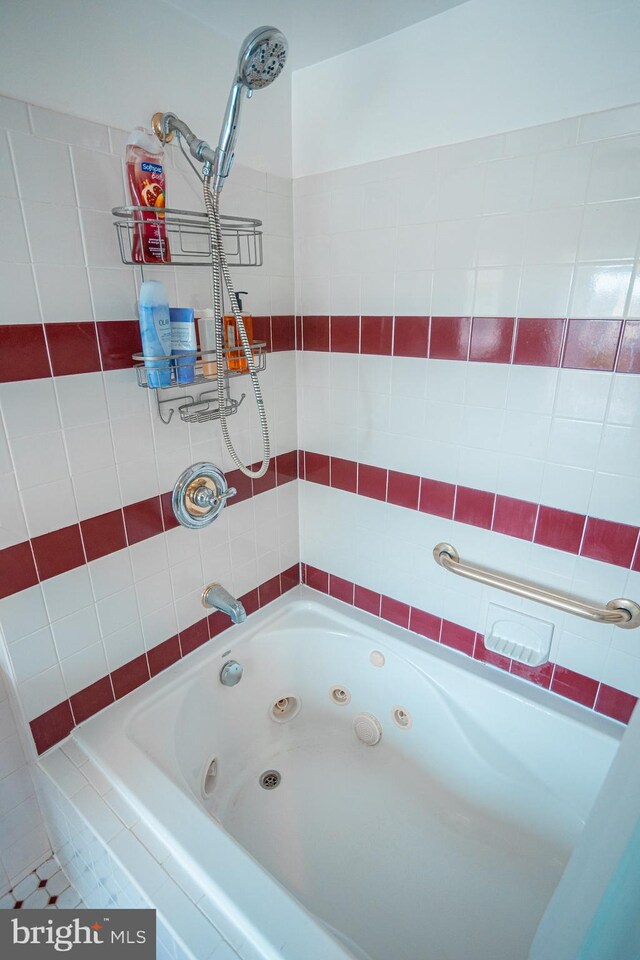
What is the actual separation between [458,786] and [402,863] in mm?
265

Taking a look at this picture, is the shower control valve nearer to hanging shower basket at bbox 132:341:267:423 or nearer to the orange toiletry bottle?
hanging shower basket at bbox 132:341:267:423

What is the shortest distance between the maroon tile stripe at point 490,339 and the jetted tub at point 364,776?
913mm

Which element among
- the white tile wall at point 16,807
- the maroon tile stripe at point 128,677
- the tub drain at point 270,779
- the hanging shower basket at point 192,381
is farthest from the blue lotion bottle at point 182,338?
the tub drain at point 270,779

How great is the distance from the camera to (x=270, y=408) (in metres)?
1.60

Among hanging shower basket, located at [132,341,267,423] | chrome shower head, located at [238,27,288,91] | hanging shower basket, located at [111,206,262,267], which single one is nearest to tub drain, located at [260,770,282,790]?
hanging shower basket, located at [132,341,267,423]

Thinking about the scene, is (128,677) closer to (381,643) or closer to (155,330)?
(381,643)

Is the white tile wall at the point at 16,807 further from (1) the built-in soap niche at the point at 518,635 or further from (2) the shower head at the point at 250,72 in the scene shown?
(1) the built-in soap niche at the point at 518,635

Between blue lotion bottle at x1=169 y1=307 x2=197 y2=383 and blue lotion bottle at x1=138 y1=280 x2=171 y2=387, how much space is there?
22 millimetres

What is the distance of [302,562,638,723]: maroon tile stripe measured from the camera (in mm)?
1281

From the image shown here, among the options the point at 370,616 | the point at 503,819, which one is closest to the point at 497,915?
the point at 503,819

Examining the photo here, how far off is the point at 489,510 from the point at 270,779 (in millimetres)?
1138

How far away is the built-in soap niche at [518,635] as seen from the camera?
4.39 feet

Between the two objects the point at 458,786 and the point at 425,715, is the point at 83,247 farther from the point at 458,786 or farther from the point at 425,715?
the point at 458,786

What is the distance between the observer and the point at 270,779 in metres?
1.61
